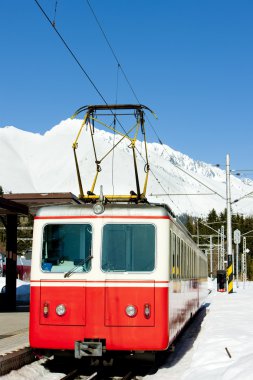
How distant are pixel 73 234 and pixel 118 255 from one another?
0.79 metres

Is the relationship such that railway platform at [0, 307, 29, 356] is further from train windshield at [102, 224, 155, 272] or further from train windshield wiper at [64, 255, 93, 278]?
train windshield at [102, 224, 155, 272]

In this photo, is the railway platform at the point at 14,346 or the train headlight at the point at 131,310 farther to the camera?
the railway platform at the point at 14,346

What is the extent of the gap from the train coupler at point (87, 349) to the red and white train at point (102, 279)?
0.6 inches

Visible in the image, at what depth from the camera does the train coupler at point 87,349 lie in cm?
1020

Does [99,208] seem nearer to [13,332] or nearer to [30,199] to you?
[13,332]

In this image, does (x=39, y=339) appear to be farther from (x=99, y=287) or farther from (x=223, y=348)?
(x=223, y=348)

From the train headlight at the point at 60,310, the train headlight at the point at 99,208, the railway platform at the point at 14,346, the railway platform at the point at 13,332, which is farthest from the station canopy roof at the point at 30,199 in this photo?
the train headlight at the point at 60,310

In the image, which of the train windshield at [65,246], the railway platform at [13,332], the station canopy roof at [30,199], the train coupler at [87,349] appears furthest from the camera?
the station canopy roof at [30,199]

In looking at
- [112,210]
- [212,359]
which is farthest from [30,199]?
[212,359]

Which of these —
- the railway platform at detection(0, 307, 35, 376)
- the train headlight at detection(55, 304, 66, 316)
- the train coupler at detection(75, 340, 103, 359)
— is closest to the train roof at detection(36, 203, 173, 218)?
the train headlight at detection(55, 304, 66, 316)

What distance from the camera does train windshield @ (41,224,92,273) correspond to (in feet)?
35.1

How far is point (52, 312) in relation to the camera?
10508mm

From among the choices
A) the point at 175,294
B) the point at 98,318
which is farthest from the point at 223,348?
the point at 98,318

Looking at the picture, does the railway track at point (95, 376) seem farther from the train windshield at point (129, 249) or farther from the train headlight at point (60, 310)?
the train windshield at point (129, 249)
